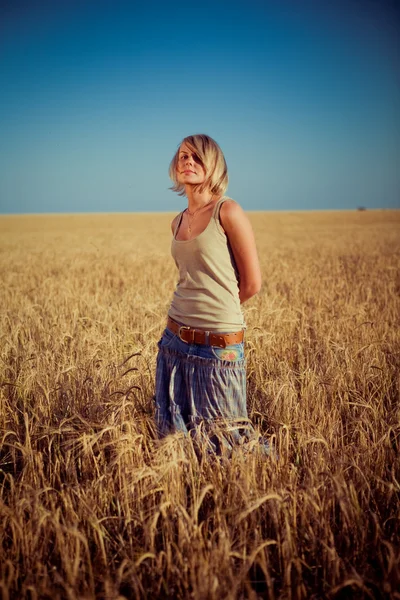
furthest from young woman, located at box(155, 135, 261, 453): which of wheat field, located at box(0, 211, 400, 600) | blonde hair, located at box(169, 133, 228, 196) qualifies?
wheat field, located at box(0, 211, 400, 600)

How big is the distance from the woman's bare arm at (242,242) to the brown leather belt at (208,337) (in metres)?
0.28

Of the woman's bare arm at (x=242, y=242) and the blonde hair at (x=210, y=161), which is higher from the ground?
the blonde hair at (x=210, y=161)

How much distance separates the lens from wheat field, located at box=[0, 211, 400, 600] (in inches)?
52.7

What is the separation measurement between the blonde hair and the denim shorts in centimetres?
81

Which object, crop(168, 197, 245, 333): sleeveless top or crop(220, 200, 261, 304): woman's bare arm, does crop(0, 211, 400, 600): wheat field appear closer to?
crop(168, 197, 245, 333): sleeveless top

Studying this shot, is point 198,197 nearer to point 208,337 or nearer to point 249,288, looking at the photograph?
point 249,288

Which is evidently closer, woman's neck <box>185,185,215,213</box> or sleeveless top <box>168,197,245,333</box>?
sleeveless top <box>168,197,245,333</box>

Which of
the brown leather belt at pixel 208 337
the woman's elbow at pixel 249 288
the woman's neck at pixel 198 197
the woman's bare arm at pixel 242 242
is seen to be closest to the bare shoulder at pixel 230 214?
the woman's bare arm at pixel 242 242

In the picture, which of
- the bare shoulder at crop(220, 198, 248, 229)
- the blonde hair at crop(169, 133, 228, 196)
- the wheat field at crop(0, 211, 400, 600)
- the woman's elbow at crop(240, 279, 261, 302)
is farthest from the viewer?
the woman's elbow at crop(240, 279, 261, 302)

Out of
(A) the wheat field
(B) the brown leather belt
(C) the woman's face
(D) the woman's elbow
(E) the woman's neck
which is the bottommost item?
(A) the wheat field

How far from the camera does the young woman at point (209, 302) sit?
186 centimetres

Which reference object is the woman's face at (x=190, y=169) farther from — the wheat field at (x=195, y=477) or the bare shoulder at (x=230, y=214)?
the wheat field at (x=195, y=477)

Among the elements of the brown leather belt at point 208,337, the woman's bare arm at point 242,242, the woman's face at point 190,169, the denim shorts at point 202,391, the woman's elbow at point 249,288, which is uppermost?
the woman's face at point 190,169

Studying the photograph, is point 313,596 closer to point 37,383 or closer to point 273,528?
point 273,528
